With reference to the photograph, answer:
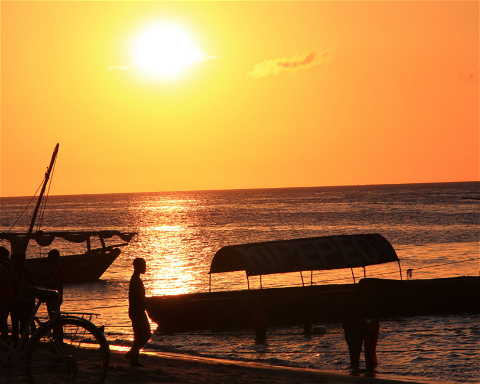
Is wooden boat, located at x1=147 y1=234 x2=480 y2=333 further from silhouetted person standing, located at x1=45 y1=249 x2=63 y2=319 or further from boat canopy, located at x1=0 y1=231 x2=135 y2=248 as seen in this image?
boat canopy, located at x1=0 y1=231 x2=135 y2=248

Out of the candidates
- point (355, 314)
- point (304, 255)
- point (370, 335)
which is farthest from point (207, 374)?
point (304, 255)

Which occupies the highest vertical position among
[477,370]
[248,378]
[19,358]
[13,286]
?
[13,286]

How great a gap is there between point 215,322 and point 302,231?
68.8 metres

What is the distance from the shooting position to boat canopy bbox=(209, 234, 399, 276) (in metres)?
19.8

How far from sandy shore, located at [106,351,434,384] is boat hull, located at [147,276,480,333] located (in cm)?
659

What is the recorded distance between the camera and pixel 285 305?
20297 mm

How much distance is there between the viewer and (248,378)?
11.1m

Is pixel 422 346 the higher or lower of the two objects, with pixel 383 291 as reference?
lower

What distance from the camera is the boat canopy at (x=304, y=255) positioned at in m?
19.8

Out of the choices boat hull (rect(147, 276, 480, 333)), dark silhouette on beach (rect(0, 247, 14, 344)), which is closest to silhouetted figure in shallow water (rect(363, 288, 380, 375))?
boat hull (rect(147, 276, 480, 333))

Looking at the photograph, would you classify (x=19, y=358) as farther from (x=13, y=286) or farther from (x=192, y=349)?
(x=192, y=349)

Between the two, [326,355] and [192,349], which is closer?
[326,355]

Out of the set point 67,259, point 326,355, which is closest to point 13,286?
point 326,355

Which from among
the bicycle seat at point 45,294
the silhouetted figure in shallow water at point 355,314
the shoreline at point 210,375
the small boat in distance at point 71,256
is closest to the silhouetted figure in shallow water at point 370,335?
the silhouetted figure in shallow water at point 355,314
